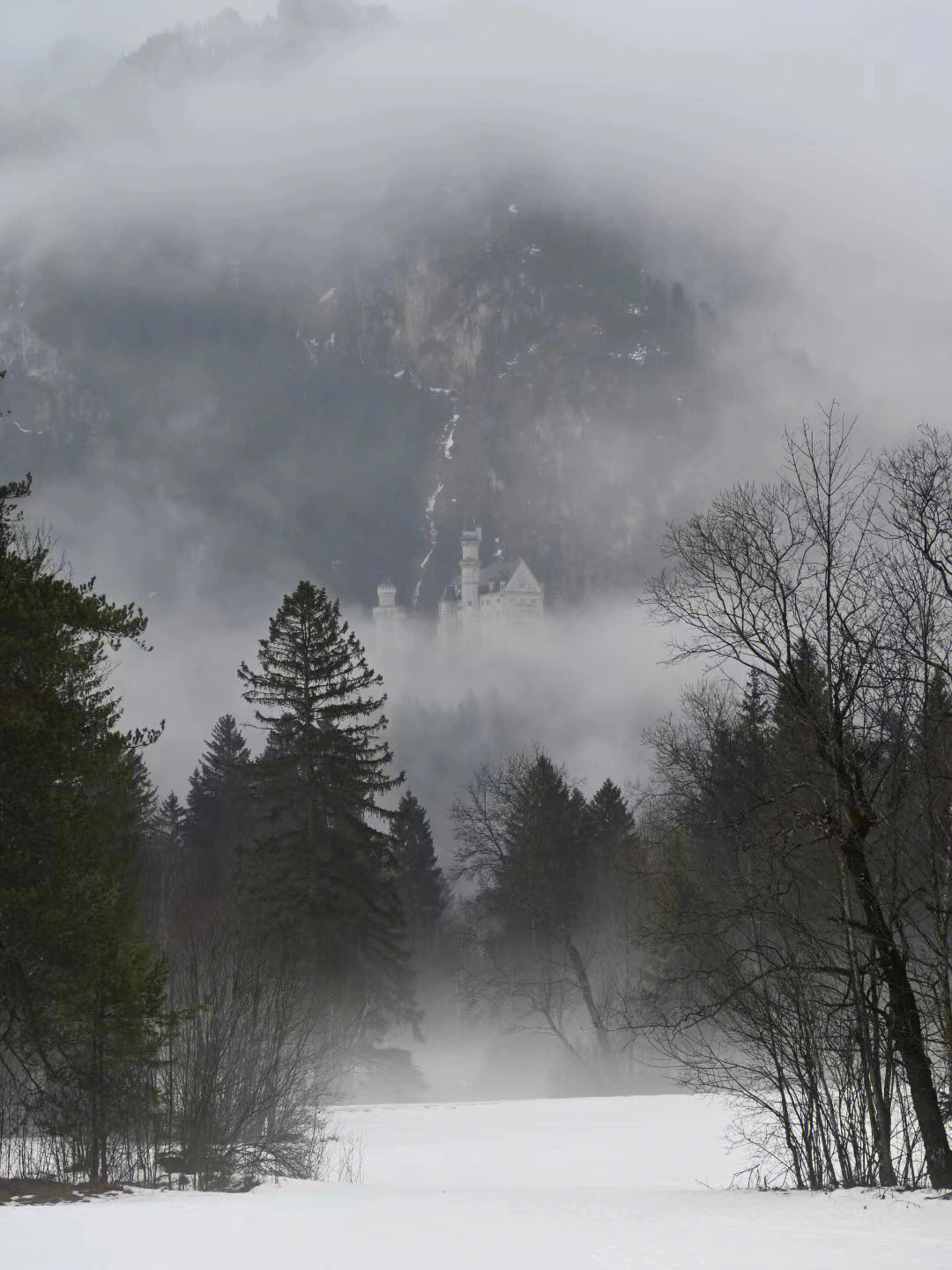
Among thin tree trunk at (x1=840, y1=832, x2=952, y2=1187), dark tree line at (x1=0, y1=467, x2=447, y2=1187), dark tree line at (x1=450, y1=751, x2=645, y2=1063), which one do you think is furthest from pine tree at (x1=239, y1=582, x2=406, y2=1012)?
thin tree trunk at (x1=840, y1=832, x2=952, y2=1187)

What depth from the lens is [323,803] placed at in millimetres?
39656

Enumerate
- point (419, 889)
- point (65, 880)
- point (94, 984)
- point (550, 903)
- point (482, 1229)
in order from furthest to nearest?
1. point (419, 889)
2. point (550, 903)
3. point (65, 880)
4. point (94, 984)
5. point (482, 1229)

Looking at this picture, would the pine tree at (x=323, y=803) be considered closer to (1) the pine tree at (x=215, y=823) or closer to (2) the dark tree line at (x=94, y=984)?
(1) the pine tree at (x=215, y=823)

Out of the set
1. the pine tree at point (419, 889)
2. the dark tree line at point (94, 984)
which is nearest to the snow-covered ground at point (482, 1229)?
the dark tree line at point (94, 984)

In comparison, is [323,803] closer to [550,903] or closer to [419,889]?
[550,903]

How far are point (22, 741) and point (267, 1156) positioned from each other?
19.4ft

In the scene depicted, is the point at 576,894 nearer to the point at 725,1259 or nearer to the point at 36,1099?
the point at 36,1099

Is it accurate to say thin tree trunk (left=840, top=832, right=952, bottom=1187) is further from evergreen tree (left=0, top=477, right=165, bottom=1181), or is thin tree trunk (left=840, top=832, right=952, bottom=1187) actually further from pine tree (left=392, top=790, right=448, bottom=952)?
pine tree (left=392, top=790, right=448, bottom=952)

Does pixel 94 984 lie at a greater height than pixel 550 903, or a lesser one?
lesser

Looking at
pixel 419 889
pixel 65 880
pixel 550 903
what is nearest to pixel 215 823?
pixel 419 889

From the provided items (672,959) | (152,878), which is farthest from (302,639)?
(152,878)

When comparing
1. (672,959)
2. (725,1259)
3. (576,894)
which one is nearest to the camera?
(725,1259)

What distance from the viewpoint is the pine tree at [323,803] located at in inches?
1523

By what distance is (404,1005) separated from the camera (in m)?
49.3
